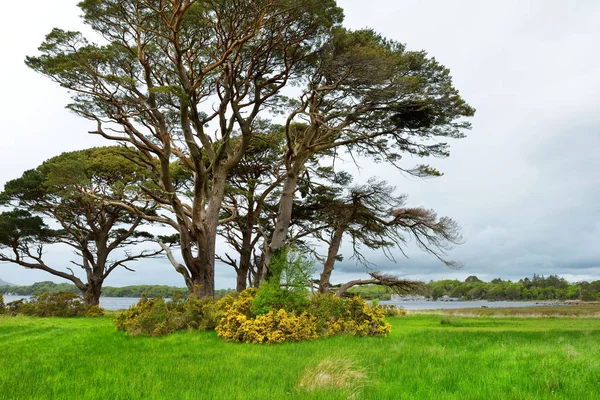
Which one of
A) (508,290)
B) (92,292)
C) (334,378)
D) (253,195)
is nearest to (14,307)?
(92,292)

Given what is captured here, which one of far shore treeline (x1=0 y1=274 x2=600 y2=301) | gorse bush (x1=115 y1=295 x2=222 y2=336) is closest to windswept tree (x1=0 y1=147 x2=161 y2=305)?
gorse bush (x1=115 y1=295 x2=222 y2=336)

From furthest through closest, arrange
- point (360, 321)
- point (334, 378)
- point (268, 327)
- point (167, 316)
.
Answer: point (360, 321)
point (167, 316)
point (268, 327)
point (334, 378)

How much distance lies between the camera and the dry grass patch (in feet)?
16.8

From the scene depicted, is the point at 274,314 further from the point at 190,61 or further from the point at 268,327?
the point at 190,61

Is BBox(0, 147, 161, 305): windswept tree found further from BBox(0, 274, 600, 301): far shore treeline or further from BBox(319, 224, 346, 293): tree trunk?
BBox(0, 274, 600, 301): far shore treeline

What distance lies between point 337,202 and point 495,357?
605 inches

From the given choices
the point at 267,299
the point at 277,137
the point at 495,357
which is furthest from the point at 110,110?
the point at 495,357

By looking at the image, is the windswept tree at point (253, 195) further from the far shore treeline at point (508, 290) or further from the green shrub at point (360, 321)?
the far shore treeline at point (508, 290)

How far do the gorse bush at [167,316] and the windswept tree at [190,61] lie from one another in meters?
1.90

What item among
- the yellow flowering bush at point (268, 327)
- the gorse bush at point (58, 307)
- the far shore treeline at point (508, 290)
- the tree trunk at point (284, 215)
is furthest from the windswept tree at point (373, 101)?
the far shore treeline at point (508, 290)

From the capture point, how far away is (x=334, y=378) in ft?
17.8

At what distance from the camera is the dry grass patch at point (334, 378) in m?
5.11

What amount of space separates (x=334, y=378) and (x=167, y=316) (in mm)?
8375

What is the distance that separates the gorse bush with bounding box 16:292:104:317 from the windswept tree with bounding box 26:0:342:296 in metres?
12.4
